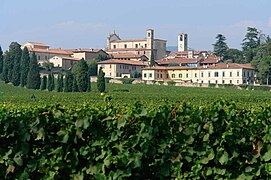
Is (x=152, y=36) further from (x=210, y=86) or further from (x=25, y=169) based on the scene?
(x=25, y=169)

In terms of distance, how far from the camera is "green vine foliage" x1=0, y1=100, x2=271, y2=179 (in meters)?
6.05

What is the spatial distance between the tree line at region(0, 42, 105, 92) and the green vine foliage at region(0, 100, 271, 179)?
73939mm

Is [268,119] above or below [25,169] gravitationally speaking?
above

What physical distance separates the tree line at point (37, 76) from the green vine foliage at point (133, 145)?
7394cm

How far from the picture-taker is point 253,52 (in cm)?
12850

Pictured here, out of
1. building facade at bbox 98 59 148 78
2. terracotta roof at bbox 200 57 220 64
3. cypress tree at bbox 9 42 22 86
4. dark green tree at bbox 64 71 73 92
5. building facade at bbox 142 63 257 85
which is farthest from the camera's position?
building facade at bbox 98 59 148 78

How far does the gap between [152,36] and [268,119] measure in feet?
525

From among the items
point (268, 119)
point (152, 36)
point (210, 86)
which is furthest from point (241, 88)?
point (268, 119)

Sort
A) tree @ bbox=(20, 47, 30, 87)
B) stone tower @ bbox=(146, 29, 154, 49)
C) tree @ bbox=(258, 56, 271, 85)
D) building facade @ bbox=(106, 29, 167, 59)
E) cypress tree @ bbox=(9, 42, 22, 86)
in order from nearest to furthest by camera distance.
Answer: tree @ bbox=(20, 47, 30, 87), cypress tree @ bbox=(9, 42, 22, 86), tree @ bbox=(258, 56, 271, 85), building facade @ bbox=(106, 29, 167, 59), stone tower @ bbox=(146, 29, 154, 49)

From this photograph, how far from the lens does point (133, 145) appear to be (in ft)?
19.9

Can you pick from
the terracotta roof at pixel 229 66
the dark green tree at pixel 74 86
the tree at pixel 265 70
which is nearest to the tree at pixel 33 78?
the dark green tree at pixel 74 86

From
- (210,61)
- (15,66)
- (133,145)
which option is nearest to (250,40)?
(210,61)

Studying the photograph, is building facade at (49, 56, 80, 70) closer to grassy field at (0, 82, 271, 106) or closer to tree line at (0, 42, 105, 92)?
tree line at (0, 42, 105, 92)

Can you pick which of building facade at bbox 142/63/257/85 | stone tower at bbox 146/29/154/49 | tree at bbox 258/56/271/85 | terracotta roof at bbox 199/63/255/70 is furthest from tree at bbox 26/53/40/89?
stone tower at bbox 146/29/154/49
